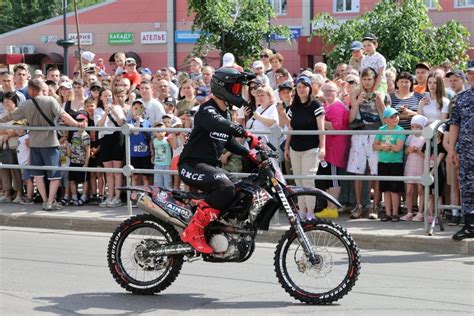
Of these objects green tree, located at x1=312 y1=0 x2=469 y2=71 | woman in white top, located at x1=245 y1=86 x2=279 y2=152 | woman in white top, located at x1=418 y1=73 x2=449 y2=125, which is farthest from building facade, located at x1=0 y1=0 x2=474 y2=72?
woman in white top, located at x1=418 y1=73 x2=449 y2=125

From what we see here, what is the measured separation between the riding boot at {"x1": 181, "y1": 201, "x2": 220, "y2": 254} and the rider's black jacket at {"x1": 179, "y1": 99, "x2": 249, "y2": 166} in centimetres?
45

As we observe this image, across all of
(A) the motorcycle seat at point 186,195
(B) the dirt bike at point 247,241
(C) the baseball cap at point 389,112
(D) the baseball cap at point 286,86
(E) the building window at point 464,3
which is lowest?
(B) the dirt bike at point 247,241

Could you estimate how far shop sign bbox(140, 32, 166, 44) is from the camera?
46.0 meters

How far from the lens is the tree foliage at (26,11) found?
79.7 metres

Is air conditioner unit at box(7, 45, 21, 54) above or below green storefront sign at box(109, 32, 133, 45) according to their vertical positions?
below

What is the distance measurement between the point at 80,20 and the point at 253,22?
20.6m

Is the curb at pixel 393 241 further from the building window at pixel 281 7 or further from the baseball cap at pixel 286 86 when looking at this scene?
the building window at pixel 281 7

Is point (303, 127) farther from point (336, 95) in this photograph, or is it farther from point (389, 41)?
point (389, 41)

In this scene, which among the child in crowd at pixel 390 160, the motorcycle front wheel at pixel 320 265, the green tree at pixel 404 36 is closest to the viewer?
the motorcycle front wheel at pixel 320 265

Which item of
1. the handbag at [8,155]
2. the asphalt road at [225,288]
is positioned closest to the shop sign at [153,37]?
the handbag at [8,155]

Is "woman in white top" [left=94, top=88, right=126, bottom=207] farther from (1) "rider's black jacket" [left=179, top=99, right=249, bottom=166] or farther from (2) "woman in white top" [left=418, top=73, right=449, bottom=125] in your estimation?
(1) "rider's black jacket" [left=179, top=99, right=249, bottom=166]

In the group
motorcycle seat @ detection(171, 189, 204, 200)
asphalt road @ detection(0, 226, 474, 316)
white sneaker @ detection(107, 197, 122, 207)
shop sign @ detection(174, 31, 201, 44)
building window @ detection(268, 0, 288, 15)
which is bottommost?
asphalt road @ detection(0, 226, 474, 316)

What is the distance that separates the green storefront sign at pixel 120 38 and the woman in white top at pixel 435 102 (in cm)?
3661

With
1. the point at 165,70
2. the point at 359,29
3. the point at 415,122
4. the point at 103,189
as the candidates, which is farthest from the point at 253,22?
the point at 415,122
